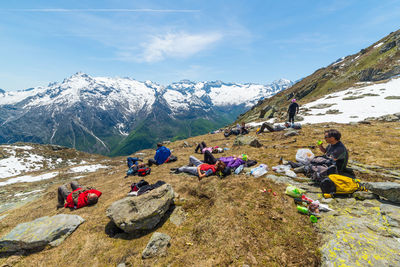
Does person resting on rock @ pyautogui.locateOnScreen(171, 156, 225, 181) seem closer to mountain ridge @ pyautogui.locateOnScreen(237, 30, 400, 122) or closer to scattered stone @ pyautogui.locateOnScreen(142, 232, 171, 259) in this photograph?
scattered stone @ pyautogui.locateOnScreen(142, 232, 171, 259)

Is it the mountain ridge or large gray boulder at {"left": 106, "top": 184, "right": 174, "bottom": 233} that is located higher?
the mountain ridge

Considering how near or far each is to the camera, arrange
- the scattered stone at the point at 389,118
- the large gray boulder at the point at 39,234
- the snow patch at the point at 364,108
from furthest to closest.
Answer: the snow patch at the point at 364,108
the scattered stone at the point at 389,118
the large gray boulder at the point at 39,234

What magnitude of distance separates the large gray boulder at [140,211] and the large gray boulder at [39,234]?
7.84 ft

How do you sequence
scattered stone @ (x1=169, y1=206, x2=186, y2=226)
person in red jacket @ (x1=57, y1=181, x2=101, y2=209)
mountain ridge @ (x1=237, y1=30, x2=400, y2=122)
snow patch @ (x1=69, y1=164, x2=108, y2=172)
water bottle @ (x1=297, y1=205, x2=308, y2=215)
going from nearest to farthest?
1. water bottle @ (x1=297, y1=205, x2=308, y2=215)
2. scattered stone @ (x1=169, y1=206, x2=186, y2=226)
3. person in red jacket @ (x1=57, y1=181, x2=101, y2=209)
4. snow patch @ (x1=69, y1=164, x2=108, y2=172)
5. mountain ridge @ (x1=237, y1=30, x2=400, y2=122)

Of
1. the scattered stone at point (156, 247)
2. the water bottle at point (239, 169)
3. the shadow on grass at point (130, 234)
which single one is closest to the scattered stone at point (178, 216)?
the shadow on grass at point (130, 234)

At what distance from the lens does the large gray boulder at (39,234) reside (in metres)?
6.74

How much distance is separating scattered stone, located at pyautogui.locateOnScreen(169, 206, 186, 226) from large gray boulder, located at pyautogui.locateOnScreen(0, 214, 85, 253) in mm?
4872

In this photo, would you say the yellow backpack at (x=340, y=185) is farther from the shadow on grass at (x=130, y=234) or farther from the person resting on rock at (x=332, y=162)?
the shadow on grass at (x=130, y=234)

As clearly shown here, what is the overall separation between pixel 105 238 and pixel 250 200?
22.3 ft

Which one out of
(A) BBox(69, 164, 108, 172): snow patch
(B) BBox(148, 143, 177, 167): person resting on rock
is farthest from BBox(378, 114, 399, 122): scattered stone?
(A) BBox(69, 164, 108, 172): snow patch

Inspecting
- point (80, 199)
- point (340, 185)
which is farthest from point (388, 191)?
point (80, 199)

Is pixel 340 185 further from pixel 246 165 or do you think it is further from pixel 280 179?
pixel 246 165

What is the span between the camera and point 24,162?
3978 cm

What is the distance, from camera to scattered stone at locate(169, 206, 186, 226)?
7383 millimetres
